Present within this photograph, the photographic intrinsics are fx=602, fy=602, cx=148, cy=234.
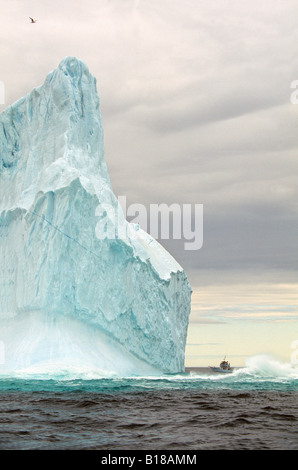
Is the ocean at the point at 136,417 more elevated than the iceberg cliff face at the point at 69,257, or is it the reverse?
the iceberg cliff face at the point at 69,257

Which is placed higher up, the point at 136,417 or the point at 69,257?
the point at 69,257

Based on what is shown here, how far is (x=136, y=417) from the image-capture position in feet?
51.8

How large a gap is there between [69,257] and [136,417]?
15.9 m

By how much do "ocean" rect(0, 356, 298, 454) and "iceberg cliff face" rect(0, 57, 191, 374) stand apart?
10.8 feet

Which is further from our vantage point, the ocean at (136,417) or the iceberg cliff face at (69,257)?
the iceberg cliff face at (69,257)

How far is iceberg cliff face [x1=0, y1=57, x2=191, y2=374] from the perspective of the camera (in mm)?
29797

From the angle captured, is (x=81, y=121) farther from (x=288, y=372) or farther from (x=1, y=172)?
(x=288, y=372)

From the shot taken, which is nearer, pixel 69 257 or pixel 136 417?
pixel 136 417

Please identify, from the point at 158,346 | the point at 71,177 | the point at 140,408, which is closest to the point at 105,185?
the point at 71,177

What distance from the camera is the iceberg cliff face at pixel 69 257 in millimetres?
29797

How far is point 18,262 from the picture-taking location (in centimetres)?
3212

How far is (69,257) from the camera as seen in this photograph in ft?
101

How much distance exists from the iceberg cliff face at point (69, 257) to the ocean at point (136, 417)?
3.29m

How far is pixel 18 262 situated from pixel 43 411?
644 inches
